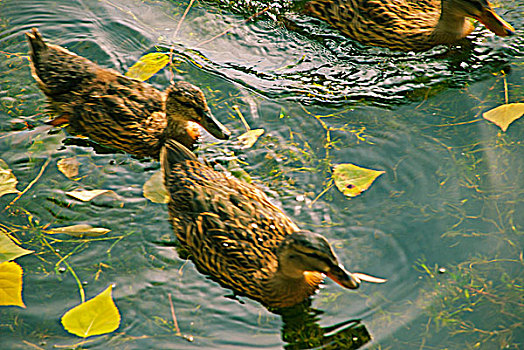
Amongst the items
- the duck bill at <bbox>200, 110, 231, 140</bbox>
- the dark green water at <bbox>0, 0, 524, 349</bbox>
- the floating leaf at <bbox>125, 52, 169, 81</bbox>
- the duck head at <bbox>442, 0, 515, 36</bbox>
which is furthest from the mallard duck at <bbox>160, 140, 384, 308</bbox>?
the duck head at <bbox>442, 0, 515, 36</bbox>

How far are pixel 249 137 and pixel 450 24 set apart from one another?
217 centimetres

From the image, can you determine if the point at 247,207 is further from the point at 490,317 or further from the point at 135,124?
the point at 490,317

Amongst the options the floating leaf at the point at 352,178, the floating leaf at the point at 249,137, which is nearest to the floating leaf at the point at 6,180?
the floating leaf at the point at 249,137

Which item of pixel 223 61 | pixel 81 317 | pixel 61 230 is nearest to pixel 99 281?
pixel 81 317

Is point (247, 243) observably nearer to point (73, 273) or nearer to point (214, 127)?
point (214, 127)

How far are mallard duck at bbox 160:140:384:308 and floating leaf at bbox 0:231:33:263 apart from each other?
1069mm

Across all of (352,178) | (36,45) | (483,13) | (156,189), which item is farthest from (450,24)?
(36,45)

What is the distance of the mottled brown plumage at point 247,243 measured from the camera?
3547 millimetres

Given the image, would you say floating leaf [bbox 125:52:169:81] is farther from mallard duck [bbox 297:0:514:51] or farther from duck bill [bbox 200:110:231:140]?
mallard duck [bbox 297:0:514:51]

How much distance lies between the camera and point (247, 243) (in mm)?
3762

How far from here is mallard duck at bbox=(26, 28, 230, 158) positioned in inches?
177

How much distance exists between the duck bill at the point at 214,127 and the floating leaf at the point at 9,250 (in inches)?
61.2

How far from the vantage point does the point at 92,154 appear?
184 inches

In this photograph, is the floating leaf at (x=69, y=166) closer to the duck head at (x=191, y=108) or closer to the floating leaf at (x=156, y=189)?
the floating leaf at (x=156, y=189)
